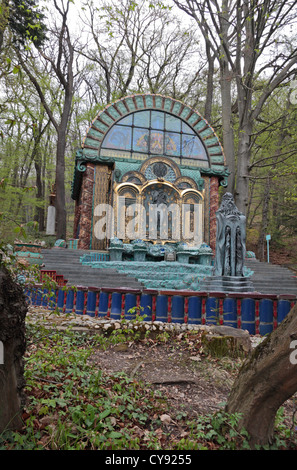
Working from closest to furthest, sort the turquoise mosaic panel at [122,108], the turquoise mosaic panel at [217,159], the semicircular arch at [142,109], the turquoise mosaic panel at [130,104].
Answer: the semicircular arch at [142,109] → the turquoise mosaic panel at [122,108] → the turquoise mosaic panel at [130,104] → the turquoise mosaic panel at [217,159]

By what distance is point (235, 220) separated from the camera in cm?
890

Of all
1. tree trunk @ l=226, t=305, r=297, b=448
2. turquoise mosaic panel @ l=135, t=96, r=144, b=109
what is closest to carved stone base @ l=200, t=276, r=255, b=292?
tree trunk @ l=226, t=305, r=297, b=448

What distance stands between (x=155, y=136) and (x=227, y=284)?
12.6 metres

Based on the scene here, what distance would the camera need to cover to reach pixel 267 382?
8.04 ft

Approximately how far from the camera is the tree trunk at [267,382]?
234cm

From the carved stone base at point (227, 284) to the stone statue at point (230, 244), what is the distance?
0.21 meters

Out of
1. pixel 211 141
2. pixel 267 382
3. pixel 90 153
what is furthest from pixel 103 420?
pixel 211 141

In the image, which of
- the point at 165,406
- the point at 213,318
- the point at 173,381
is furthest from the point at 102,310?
the point at 165,406

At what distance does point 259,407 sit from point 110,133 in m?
17.4

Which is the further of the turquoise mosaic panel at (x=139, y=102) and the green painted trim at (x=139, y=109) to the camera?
the turquoise mosaic panel at (x=139, y=102)

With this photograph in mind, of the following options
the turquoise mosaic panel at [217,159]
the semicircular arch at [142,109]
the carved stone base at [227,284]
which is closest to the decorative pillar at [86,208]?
the semicircular arch at [142,109]

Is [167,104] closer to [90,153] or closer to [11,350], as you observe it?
[90,153]

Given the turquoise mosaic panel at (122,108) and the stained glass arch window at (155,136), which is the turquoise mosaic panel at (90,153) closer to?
the stained glass arch window at (155,136)

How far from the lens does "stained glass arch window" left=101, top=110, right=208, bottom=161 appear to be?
1809 cm
